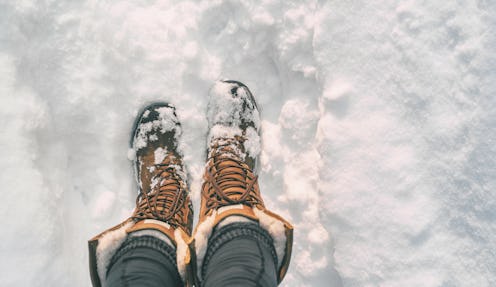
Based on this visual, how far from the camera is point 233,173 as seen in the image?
140 cm

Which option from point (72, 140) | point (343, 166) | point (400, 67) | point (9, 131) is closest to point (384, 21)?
point (400, 67)

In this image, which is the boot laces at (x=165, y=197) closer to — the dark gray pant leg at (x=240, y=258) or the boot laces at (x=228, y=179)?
the boot laces at (x=228, y=179)

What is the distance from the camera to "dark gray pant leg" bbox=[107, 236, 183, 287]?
0.95 meters

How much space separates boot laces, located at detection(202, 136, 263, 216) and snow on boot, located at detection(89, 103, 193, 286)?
Answer: 13 centimetres

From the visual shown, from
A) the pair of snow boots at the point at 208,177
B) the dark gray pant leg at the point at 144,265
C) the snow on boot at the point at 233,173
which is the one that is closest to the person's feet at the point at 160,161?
the pair of snow boots at the point at 208,177

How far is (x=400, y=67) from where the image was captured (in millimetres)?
1231

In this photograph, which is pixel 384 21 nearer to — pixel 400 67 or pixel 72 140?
pixel 400 67

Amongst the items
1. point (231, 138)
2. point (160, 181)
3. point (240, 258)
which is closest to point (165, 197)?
point (160, 181)

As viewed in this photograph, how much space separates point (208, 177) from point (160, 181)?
24 cm

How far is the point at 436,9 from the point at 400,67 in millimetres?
237

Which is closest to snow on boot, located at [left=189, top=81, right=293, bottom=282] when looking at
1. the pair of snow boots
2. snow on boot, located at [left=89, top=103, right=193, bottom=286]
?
the pair of snow boots

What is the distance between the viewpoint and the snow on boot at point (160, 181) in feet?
3.85

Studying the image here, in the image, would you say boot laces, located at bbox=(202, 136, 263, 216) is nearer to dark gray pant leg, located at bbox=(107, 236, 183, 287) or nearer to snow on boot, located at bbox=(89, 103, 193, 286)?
snow on boot, located at bbox=(89, 103, 193, 286)

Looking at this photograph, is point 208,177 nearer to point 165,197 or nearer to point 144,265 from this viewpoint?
point 165,197
